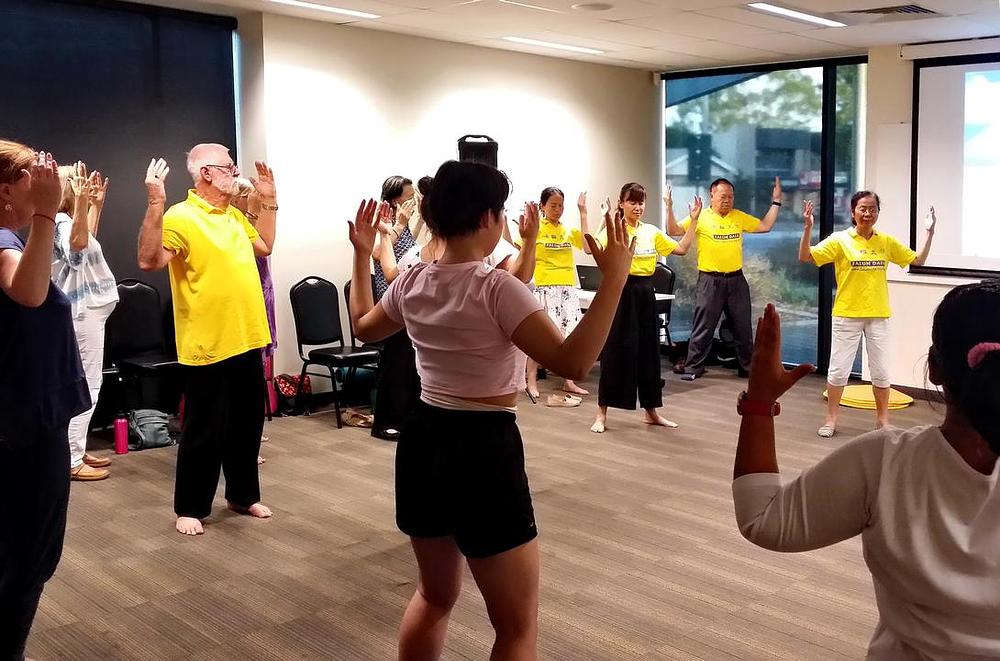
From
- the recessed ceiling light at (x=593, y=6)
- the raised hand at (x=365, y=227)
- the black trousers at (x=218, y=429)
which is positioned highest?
the recessed ceiling light at (x=593, y=6)

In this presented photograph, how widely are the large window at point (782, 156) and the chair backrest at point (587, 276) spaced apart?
138cm

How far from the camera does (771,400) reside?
1447 millimetres

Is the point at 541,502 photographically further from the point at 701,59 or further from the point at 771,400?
the point at 701,59

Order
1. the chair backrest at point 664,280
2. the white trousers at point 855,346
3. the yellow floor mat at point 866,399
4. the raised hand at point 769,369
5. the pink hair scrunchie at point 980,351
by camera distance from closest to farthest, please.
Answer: the pink hair scrunchie at point 980,351, the raised hand at point 769,369, the white trousers at point 855,346, the yellow floor mat at point 866,399, the chair backrest at point 664,280

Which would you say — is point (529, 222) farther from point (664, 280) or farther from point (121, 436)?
point (664, 280)

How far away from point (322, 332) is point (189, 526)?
8.85ft

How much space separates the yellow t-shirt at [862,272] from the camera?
20.4 feet

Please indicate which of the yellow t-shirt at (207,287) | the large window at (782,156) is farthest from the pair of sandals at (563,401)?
the yellow t-shirt at (207,287)

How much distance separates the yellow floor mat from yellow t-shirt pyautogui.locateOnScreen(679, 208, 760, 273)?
4.76ft

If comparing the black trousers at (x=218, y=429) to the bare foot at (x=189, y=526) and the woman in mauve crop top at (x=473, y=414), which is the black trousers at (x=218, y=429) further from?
the woman in mauve crop top at (x=473, y=414)

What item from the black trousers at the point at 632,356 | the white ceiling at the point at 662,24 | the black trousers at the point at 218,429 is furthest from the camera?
the black trousers at the point at 632,356

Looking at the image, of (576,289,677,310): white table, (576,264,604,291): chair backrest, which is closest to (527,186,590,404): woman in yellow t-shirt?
(576,289,677,310): white table

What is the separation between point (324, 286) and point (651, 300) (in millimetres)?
2253

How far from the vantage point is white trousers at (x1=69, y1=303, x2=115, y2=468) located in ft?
17.1
